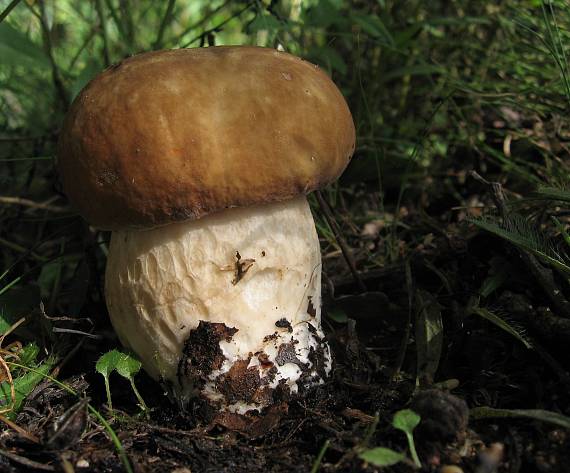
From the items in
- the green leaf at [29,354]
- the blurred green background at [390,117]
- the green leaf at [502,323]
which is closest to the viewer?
the green leaf at [502,323]

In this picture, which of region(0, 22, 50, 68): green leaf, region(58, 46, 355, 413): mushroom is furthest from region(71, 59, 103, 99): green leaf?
region(58, 46, 355, 413): mushroom

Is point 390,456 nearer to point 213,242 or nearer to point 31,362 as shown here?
point 213,242

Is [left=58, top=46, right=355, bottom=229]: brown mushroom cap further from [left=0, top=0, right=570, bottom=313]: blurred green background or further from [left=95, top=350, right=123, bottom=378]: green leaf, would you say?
[left=0, top=0, right=570, bottom=313]: blurred green background

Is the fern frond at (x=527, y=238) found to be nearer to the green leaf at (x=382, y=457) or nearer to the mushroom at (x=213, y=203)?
the mushroom at (x=213, y=203)

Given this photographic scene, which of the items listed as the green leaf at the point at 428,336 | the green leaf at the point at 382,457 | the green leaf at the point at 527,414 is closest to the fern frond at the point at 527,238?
the green leaf at the point at 428,336

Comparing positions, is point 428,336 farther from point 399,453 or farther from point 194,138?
point 194,138

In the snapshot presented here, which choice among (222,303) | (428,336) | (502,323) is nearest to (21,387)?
(222,303)

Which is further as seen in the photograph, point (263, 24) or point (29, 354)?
point (263, 24)
